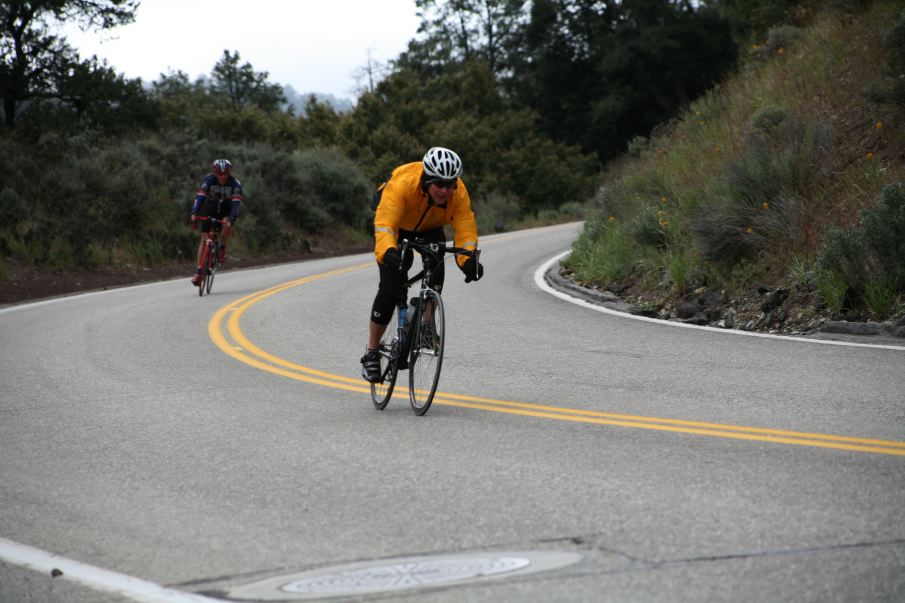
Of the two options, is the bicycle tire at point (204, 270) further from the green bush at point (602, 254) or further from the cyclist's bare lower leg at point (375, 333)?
the cyclist's bare lower leg at point (375, 333)

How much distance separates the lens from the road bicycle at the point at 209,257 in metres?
17.2

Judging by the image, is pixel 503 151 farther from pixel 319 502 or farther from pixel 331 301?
pixel 319 502

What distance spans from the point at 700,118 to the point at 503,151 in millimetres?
40603

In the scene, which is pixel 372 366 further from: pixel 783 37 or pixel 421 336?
pixel 783 37

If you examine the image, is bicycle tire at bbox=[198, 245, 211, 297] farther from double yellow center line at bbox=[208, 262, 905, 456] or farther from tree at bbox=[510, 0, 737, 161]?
tree at bbox=[510, 0, 737, 161]

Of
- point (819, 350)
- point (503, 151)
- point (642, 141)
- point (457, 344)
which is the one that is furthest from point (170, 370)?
point (503, 151)

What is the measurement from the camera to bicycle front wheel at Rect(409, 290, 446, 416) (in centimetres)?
766

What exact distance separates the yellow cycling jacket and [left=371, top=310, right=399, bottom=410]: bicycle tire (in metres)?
0.77

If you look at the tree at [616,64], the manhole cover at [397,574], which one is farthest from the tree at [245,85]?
the manhole cover at [397,574]

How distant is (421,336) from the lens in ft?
25.5

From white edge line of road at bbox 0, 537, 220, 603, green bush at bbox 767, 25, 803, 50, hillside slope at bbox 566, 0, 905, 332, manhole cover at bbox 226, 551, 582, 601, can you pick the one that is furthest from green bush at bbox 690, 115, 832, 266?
white edge line of road at bbox 0, 537, 220, 603

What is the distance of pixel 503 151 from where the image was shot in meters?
59.2

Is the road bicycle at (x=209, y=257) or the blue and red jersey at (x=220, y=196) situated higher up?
the blue and red jersey at (x=220, y=196)

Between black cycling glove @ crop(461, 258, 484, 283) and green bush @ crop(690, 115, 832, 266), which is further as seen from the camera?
green bush @ crop(690, 115, 832, 266)
